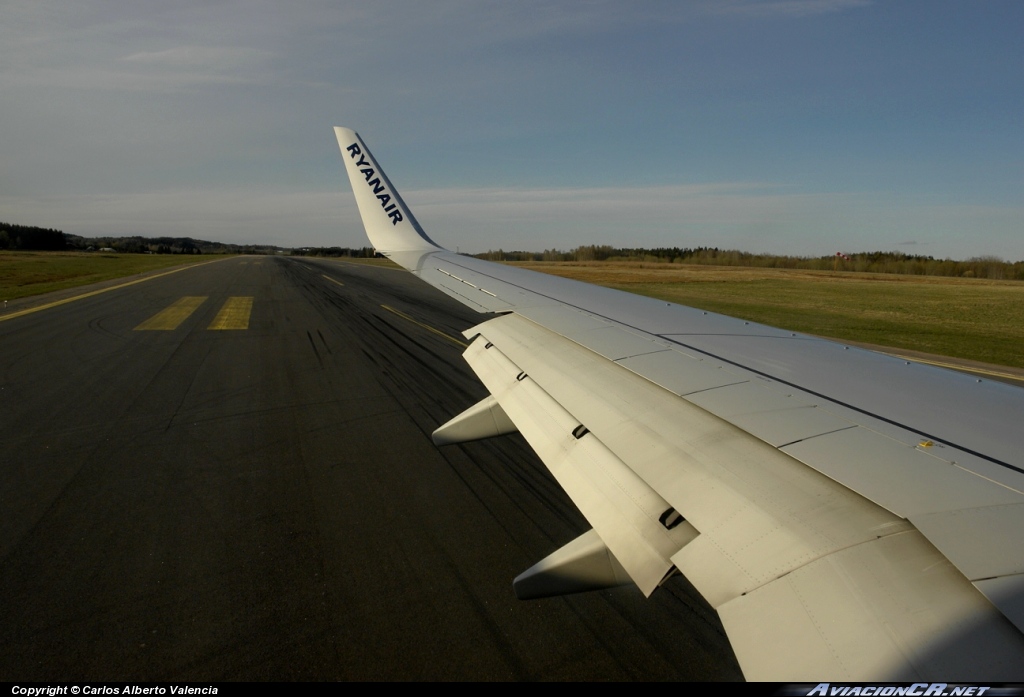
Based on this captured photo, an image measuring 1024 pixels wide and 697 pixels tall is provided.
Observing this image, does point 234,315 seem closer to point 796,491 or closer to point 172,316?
point 172,316

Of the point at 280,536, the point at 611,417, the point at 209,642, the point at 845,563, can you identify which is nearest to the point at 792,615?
the point at 845,563

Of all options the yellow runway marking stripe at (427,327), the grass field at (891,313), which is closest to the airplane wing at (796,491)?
the yellow runway marking stripe at (427,327)

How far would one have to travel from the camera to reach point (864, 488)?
67.9 inches

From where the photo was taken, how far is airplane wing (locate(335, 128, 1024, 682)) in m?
1.35

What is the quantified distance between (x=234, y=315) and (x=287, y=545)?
14.1 m

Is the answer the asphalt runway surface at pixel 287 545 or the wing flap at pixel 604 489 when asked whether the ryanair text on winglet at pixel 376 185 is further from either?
the wing flap at pixel 604 489

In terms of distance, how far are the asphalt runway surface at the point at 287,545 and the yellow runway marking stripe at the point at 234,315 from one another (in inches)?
211

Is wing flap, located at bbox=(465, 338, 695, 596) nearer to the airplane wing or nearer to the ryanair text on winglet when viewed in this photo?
the airplane wing

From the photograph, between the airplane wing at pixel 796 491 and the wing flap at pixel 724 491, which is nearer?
the airplane wing at pixel 796 491

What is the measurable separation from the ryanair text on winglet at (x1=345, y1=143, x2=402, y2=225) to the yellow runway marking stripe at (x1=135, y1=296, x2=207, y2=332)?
886 cm

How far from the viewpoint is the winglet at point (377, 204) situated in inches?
291

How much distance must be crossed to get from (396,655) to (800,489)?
7.62 ft

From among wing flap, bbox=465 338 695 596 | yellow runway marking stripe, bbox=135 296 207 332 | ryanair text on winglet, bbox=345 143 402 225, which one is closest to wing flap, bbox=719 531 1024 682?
wing flap, bbox=465 338 695 596

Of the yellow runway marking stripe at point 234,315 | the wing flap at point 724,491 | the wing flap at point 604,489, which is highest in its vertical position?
the wing flap at point 724,491
